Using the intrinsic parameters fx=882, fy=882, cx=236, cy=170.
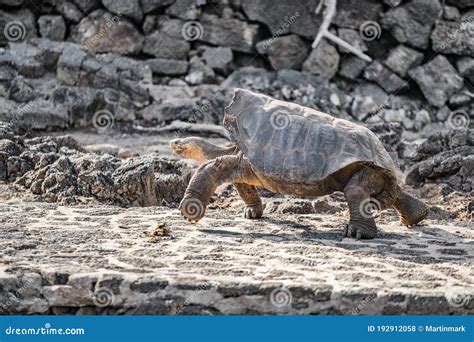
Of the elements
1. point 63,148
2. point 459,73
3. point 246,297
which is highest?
point 459,73

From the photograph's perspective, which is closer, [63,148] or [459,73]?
[63,148]

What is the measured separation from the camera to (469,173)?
464 inches

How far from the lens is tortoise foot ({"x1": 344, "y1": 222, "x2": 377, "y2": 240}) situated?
7.98 m

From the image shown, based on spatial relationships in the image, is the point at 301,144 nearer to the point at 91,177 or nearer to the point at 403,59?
the point at 91,177

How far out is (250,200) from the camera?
8.99 meters

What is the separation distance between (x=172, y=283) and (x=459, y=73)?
48.6 ft

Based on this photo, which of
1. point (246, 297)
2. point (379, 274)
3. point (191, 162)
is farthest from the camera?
point (191, 162)

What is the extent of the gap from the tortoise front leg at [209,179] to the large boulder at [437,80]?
38.2 feet

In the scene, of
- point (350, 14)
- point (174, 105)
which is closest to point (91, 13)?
point (174, 105)

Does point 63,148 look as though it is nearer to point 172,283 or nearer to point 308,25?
point 172,283

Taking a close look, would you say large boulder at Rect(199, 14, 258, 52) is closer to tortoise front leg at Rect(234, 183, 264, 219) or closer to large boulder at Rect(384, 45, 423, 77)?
large boulder at Rect(384, 45, 423, 77)

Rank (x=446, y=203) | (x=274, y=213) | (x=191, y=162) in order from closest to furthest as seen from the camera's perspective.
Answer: (x=274, y=213) → (x=446, y=203) → (x=191, y=162)

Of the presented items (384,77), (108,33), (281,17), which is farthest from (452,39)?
(108,33)
